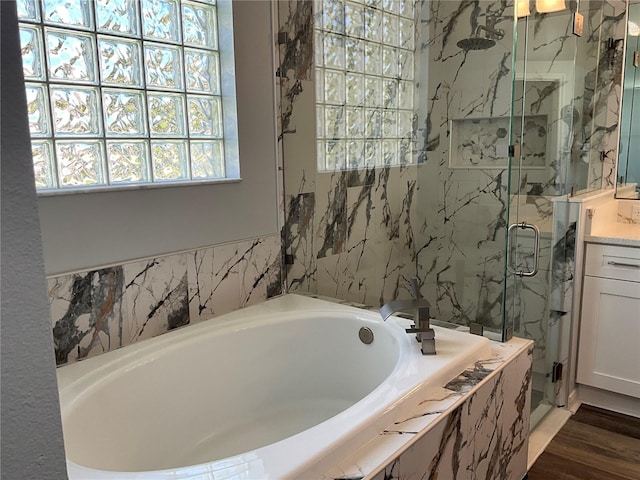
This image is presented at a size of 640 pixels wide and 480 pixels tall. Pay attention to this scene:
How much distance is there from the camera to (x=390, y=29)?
2.74 m

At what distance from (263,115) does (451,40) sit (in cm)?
125

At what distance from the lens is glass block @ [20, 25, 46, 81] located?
1.54m

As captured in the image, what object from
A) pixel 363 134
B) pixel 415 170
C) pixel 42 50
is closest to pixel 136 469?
pixel 42 50

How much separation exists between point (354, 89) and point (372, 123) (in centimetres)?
21

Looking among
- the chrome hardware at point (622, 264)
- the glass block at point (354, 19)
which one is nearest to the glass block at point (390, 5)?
the glass block at point (354, 19)

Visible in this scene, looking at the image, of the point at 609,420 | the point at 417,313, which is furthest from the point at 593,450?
the point at 417,313

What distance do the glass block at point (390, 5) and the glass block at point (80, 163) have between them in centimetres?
166

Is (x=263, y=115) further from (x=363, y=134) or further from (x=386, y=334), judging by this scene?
(x=386, y=334)

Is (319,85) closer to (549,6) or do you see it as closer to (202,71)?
(202,71)

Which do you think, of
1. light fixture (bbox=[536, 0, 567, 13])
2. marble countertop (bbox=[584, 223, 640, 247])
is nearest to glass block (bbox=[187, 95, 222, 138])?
light fixture (bbox=[536, 0, 567, 13])

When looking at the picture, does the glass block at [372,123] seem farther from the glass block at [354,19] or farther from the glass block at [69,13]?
the glass block at [69,13]

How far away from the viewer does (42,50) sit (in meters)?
1.58

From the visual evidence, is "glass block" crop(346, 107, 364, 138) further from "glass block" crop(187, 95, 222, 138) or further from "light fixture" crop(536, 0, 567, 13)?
"light fixture" crop(536, 0, 567, 13)

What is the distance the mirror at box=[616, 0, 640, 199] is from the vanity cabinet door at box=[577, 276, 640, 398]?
28.9 inches
